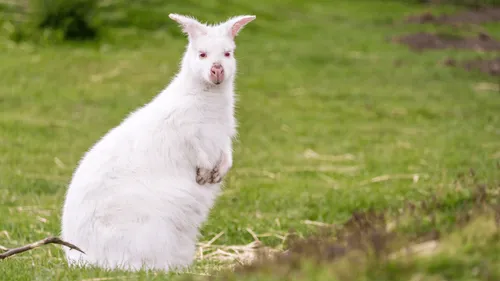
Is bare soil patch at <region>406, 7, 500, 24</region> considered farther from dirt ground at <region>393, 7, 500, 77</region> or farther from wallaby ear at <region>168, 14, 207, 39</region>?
wallaby ear at <region>168, 14, 207, 39</region>

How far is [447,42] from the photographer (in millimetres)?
24422

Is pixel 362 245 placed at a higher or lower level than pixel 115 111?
higher

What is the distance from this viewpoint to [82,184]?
570 cm

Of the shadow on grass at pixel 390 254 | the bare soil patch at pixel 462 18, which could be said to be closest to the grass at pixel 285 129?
the shadow on grass at pixel 390 254

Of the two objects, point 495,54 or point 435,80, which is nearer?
point 435,80

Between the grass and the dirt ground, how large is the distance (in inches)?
28.7

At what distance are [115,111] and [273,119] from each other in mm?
2732

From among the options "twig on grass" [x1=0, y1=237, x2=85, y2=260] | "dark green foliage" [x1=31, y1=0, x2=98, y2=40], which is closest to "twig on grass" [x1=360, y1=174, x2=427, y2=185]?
"twig on grass" [x1=0, y1=237, x2=85, y2=260]

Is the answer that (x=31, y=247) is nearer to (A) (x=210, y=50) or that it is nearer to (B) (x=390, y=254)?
(A) (x=210, y=50)

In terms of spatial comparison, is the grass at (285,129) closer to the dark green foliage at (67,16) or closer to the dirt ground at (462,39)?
the dark green foliage at (67,16)

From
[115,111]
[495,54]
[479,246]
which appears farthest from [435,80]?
[479,246]

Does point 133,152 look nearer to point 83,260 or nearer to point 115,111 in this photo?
point 83,260

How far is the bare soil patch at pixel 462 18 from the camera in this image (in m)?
29.0

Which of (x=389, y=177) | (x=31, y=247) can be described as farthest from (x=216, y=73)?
(x=389, y=177)
